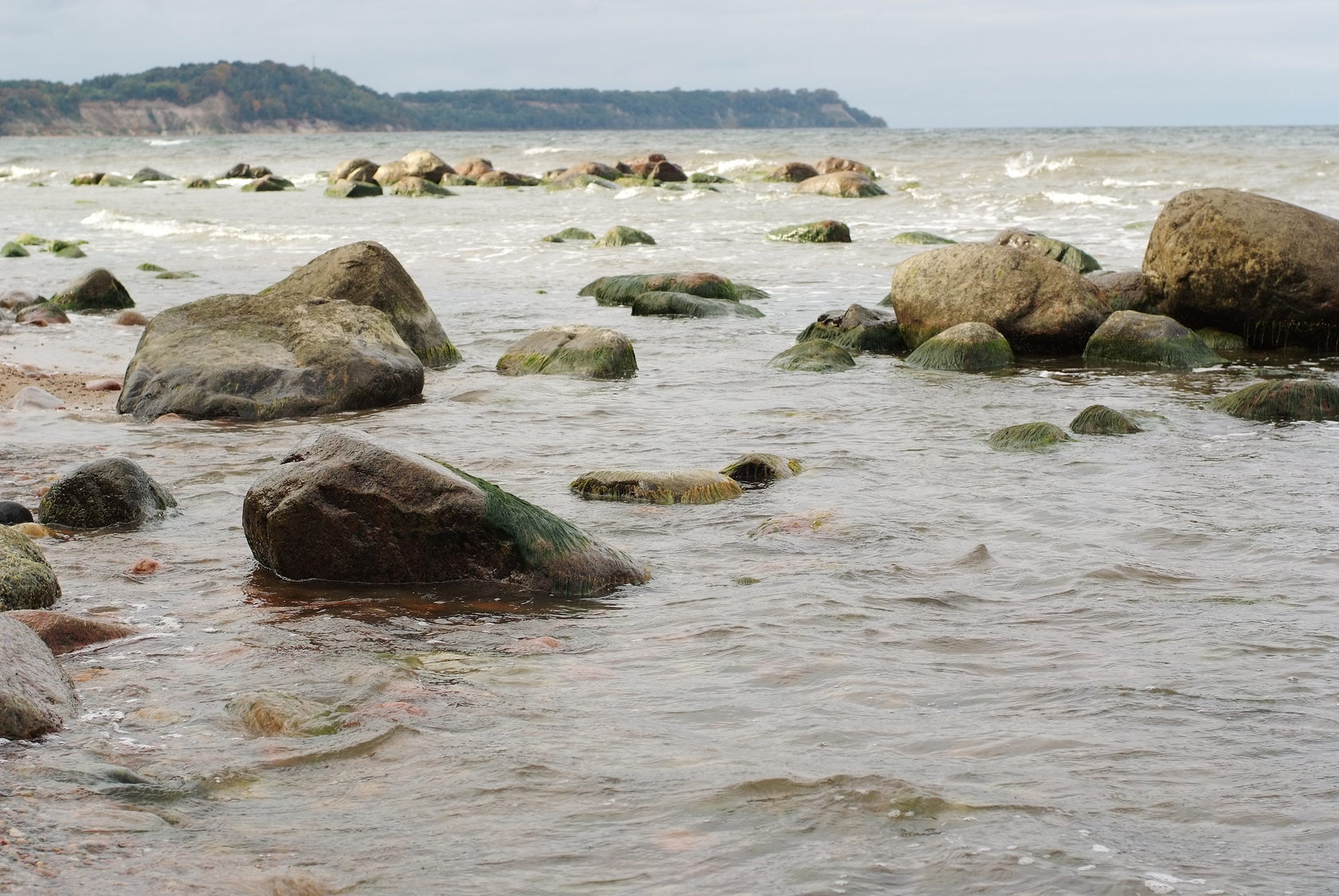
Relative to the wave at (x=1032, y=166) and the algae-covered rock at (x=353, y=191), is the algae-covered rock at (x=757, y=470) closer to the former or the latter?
the algae-covered rock at (x=353, y=191)

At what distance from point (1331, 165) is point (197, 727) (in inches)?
1557

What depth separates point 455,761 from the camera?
368 centimetres

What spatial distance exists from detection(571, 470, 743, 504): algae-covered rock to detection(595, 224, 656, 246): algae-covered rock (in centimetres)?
1491

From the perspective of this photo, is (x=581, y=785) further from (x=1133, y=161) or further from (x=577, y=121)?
(x=577, y=121)

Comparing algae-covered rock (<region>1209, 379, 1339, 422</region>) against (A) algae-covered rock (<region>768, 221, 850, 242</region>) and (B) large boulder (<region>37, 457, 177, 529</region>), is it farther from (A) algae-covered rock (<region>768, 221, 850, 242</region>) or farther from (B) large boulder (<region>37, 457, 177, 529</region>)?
(A) algae-covered rock (<region>768, 221, 850, 242</region>)

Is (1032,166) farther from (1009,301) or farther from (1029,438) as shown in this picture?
(1029,438)

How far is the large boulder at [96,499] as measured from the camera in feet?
20.2

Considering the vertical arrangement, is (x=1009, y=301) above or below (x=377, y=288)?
below

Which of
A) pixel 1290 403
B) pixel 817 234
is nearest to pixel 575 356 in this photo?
pixel 1290 403

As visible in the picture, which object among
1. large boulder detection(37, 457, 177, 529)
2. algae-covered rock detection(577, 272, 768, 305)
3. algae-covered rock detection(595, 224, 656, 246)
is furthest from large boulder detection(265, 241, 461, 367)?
algae-covered rock detection(595, 224, 656, 246)

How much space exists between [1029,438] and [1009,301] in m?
3.87

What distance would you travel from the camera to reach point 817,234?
22.0 m

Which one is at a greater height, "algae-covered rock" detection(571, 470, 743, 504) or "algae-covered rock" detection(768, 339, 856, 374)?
"algae-covered rock" detection(768, 339, 856, 374)

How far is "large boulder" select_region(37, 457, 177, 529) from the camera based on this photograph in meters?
6.17
